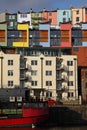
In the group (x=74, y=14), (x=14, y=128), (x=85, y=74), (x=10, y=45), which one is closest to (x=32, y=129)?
(x=14, y=128)

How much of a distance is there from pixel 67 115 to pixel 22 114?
38.4ft

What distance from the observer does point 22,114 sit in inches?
3174

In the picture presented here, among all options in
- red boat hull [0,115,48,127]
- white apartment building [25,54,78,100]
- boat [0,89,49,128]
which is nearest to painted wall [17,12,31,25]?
white apartment building [25,54,78,100]

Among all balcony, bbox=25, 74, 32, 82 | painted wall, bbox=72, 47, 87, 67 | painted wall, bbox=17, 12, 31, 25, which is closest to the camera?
balcony, bbox=25, 74, 32, 82

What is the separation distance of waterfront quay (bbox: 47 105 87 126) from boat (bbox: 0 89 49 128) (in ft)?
21.1

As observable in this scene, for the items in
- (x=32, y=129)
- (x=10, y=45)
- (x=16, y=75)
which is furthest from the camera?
(x=10, y=45)

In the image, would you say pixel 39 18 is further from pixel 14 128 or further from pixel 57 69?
pixel 14 128

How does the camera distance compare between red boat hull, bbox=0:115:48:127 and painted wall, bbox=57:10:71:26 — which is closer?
red boat hull, bbox=0:115:48:127

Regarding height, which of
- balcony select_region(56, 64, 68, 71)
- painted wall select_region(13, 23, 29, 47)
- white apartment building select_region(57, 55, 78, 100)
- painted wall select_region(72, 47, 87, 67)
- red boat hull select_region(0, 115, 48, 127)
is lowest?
red boat hull select_region(0, 115, 48, 127)

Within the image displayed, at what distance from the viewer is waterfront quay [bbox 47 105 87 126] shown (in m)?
88.1

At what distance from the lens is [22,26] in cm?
12431

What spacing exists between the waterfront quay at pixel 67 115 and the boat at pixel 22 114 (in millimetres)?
6432

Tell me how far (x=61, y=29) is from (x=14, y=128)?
51.1 meters

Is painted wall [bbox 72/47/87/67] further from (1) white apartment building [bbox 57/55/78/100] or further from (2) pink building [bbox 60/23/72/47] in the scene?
(1) white apartment building [bbox 57/55/78/100]
